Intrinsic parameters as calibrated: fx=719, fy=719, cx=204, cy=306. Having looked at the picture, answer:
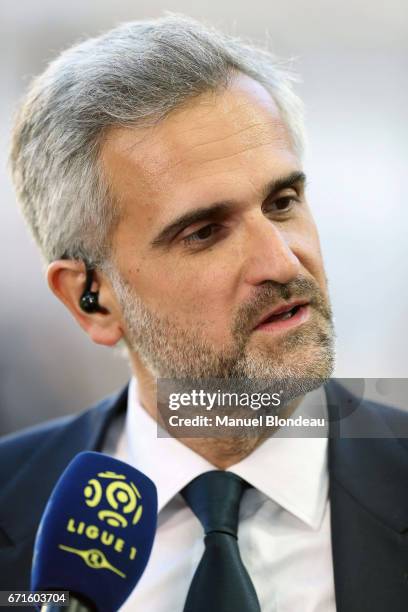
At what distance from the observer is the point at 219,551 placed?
4.27 ft

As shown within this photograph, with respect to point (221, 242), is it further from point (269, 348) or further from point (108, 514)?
point (108, 514)

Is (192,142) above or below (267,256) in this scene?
above

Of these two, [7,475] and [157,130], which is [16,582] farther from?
[157,130]

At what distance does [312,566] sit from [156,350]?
20.9 inches

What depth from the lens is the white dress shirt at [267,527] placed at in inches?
51.9

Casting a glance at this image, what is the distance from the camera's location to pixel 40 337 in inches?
119

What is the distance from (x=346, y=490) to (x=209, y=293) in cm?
47

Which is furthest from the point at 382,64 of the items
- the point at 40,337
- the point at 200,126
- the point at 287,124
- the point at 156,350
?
the point at 40,337

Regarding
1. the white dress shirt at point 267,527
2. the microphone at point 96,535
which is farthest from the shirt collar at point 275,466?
the microphone at point 96,535

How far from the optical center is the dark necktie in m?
1.23

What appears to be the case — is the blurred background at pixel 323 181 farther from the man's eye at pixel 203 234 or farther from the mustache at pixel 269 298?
the man's eye at pixel 203 234

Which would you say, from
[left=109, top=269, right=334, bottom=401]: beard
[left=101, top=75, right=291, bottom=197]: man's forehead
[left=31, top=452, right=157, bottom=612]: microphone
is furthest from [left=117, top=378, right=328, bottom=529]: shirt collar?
[left=101, top=75, right=291, bottom=197]: man's forehead

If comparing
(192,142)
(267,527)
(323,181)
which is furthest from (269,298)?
(323,181)

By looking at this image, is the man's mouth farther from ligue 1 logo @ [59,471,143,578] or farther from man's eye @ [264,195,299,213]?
ligue 1 logo @ [59,471,143,578]
